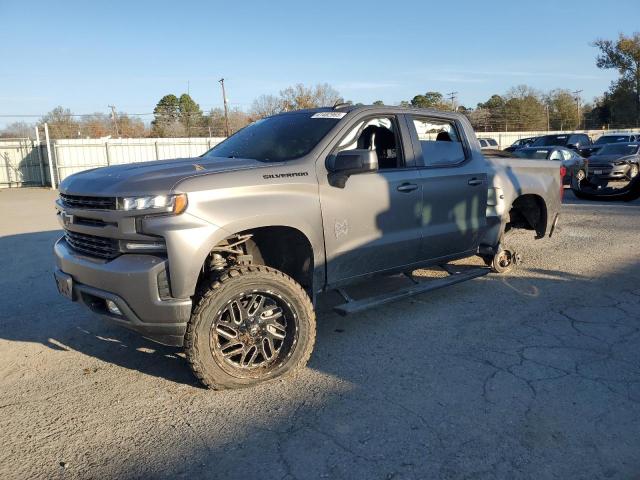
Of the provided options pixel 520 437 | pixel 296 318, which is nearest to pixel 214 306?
pixel 296 318

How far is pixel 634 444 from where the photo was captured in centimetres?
297

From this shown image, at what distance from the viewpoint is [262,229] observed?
398cm

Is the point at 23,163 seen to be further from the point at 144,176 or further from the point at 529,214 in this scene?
the point at 144,176

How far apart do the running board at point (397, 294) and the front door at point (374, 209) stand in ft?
0.79

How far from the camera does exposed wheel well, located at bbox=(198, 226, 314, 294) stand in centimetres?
386

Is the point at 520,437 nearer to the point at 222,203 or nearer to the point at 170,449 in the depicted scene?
the point at 170,449

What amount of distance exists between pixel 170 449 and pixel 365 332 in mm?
2170

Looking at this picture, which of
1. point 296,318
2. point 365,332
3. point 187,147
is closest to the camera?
point 296,318

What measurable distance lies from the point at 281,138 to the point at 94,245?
1807 millimetres

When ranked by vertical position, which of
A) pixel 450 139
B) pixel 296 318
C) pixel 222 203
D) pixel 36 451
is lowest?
pixel 36 451

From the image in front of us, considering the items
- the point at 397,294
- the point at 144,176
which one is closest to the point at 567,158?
the point at 397,294

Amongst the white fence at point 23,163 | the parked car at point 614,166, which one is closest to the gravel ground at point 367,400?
the parked car at point 614,166

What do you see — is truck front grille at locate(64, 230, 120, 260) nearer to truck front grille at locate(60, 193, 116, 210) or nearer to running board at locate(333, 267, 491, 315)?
truck front grille at locate(60, 193, 116, 210)

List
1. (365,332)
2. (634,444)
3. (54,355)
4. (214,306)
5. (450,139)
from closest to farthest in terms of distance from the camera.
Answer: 1. (634,444)
2. (214,306)
3. (54,355)
4. (365,332)
5. (450,139)
